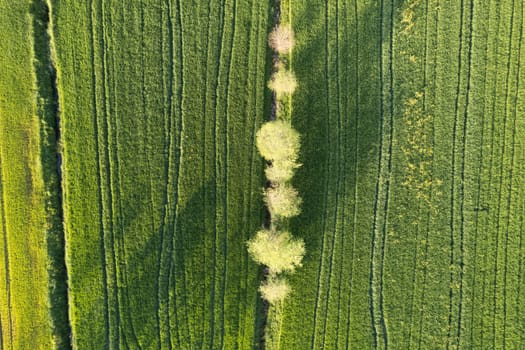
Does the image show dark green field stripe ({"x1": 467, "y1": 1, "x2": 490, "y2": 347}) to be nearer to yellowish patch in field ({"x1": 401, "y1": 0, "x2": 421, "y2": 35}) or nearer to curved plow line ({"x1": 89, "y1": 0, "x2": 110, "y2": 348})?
yellowish patch in field ({"x1": 401, "y1": 0, "x2": 421, "y2": 35})

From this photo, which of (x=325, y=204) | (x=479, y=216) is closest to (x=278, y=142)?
(x=325, y=204)

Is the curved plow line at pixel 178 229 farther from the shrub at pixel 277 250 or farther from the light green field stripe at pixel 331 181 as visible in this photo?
the light green field stripe at pixel 331 181

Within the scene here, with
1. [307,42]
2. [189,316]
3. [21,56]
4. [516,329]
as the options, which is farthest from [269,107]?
[516,329]

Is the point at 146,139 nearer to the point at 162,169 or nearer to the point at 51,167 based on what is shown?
the point at 162,169

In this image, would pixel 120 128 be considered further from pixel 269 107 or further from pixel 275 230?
pixel 275 230

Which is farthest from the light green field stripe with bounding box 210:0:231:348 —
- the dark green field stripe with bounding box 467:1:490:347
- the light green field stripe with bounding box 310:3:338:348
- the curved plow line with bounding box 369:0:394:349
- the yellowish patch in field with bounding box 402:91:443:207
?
the dark green field stripe with bounding box 467:1:490:347

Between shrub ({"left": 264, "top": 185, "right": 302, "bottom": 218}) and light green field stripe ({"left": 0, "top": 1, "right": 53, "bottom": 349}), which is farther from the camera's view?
light green field stripe ({"left": 0, "top": 1, "right": 53, "bottom": 349})

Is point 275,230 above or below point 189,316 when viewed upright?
above
